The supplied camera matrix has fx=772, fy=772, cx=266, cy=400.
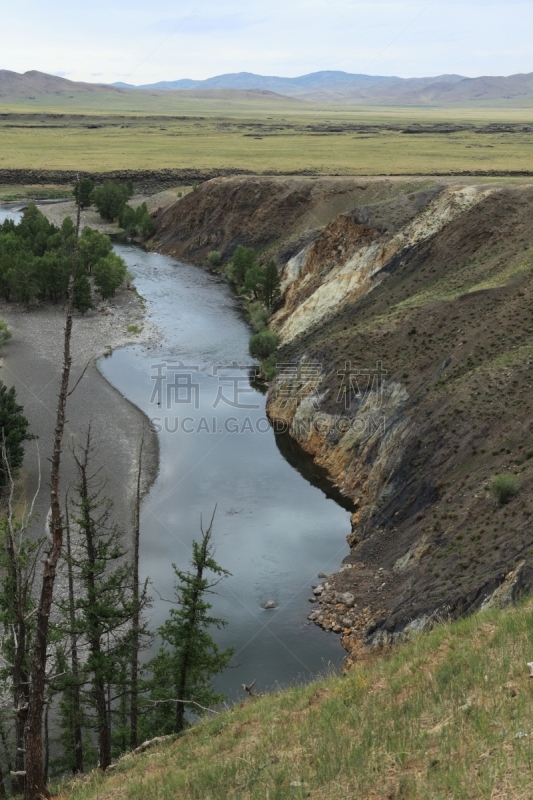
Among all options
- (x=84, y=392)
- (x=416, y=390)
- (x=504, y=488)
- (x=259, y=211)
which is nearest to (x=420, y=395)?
(x=416, y=390)

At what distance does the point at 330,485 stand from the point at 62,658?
70.5 feet

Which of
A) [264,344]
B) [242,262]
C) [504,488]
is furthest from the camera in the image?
[242,262]

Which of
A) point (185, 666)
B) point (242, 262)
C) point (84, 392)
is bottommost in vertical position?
point (185, 666)

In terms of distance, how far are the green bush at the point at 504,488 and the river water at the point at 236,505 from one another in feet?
26.4

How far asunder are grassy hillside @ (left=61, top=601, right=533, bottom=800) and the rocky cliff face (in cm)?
688

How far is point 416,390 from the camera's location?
135ft

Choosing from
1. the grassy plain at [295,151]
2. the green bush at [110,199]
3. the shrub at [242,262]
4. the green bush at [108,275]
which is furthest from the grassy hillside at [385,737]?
the green bush at [110,199]

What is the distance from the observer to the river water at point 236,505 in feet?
94.4

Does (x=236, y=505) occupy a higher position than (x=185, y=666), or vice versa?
(x=185, y=666)

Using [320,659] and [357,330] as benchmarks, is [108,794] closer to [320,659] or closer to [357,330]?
[320,659]

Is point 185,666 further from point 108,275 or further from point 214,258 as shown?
point 214,258

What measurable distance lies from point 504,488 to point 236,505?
49.1ft

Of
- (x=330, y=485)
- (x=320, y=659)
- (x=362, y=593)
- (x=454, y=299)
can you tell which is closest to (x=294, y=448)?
(x=330, y=485)

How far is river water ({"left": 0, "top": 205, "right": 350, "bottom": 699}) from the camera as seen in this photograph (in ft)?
94.4
